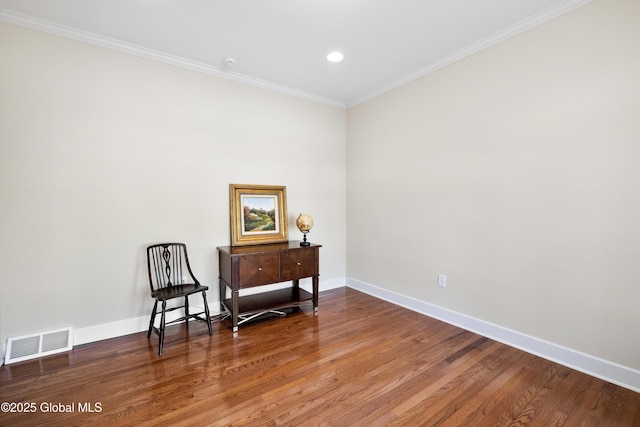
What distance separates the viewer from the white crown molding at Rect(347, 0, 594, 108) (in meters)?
2.04

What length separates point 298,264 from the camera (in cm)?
304

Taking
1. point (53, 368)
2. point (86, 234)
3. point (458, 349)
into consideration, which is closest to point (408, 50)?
point (458, 349)

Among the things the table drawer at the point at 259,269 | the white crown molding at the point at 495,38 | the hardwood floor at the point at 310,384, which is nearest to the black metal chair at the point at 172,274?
the hardwood floor at the point at 310,384

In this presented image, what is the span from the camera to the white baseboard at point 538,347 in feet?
6.17

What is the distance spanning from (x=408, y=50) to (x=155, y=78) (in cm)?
240

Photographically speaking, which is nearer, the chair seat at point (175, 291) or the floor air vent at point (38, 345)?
the floor air vent at point (38, 345)

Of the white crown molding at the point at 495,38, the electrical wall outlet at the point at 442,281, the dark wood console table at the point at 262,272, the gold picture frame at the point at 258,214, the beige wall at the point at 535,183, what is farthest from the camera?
the gold picture frame at the point at 258,214

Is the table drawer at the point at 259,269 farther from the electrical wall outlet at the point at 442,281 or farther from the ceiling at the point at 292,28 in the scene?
the ceiling at the point at 292,28

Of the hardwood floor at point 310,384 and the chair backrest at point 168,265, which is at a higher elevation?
the chair backrest at point 168,265

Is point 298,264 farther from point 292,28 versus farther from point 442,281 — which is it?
point 292,28

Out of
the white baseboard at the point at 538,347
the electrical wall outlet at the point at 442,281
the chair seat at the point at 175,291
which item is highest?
the chair seat at the point at 175,291

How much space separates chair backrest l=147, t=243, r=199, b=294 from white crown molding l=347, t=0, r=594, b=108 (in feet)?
9.73

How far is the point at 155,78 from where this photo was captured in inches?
106

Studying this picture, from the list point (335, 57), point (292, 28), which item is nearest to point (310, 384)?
point (292, 28)
